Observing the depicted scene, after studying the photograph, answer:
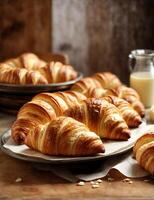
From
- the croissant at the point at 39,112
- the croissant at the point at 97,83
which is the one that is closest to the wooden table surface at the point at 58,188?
the croissant at the point at 39,112

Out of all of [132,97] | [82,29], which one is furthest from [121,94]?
[82,29]

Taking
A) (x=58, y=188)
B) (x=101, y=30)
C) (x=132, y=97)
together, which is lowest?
(x=58, y=188)

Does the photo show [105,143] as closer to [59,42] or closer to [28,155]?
[28,155]

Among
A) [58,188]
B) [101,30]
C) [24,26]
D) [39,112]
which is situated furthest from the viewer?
[101,30]

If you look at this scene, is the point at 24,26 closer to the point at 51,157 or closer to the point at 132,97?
the point at 132,97

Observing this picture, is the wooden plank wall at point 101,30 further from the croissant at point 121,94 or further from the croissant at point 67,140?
the croissant at point 67,140

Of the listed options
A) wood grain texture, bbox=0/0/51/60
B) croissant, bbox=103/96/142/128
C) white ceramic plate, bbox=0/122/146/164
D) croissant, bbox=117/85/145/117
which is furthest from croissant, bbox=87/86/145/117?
wood grain texture, bbox=0/0/51/60

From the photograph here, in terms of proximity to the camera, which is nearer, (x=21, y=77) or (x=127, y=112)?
(x=127, y=112)
